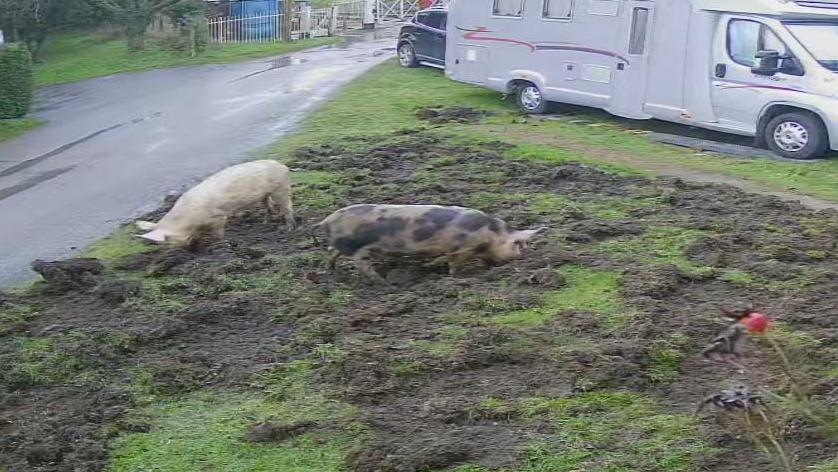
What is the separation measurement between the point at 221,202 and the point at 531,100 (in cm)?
1072

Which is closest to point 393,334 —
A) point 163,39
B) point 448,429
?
point 448,429

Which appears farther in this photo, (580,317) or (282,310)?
(282,310)

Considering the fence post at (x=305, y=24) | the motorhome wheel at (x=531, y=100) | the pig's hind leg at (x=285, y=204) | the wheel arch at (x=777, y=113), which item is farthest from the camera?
the fence post at (x=305, y=24)

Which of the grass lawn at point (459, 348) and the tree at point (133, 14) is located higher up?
the tree at point (133, 14)

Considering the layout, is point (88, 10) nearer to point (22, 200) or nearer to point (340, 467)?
point (22, 200)

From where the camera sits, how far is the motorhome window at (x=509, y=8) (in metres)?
20.1

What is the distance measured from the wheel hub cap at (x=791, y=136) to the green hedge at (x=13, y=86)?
15.0m

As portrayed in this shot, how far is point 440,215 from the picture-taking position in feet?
30.3

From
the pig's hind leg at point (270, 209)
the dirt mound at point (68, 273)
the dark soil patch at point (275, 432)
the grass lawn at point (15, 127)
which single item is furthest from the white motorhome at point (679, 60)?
the dark soil patch at point (275, 432)

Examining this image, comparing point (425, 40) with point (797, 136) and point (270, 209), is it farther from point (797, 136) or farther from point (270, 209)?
point (270, 209)

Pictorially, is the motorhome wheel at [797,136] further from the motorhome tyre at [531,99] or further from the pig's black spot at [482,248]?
the pig's black spot at [482,248]

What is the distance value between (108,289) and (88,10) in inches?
1147

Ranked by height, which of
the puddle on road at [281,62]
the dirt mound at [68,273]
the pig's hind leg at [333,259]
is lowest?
the puddle on road at [281,62]

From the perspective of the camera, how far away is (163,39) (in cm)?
3606
